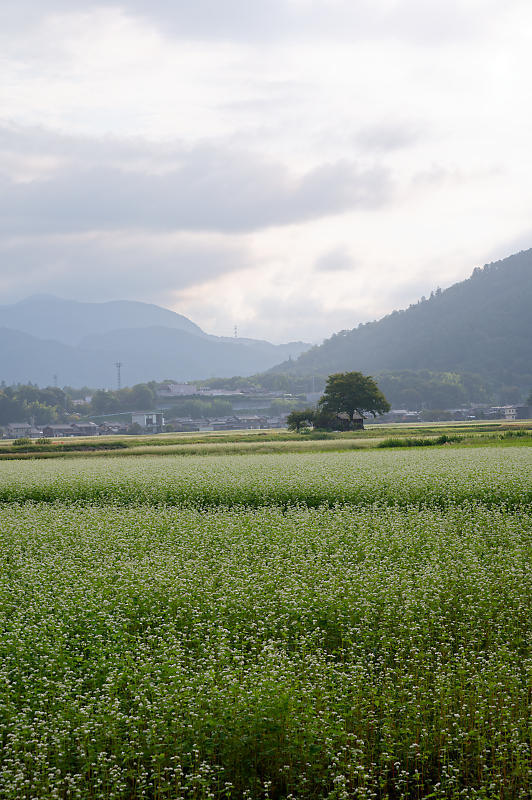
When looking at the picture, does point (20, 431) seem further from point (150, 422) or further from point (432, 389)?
point (432, 389)

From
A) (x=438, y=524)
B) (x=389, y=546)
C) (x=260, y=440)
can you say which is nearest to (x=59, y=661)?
(x=389, y=546)

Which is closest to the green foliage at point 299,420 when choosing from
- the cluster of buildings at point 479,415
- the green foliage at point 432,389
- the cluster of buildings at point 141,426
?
the cluster of buildings at point 479,415

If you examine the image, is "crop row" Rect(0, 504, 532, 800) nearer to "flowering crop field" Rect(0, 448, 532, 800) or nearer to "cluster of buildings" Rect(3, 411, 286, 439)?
"flowering crop field" Rect(0, 448, 532, 800)

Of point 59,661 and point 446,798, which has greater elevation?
point 59,661

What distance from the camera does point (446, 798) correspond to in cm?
613

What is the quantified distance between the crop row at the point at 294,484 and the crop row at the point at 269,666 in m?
5.54

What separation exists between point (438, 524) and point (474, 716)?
8790 millimetres

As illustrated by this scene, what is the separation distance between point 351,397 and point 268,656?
62126mm

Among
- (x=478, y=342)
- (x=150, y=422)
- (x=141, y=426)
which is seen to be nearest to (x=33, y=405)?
(x=150, y=422)

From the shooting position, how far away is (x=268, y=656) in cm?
812

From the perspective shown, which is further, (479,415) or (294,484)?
(479,415)

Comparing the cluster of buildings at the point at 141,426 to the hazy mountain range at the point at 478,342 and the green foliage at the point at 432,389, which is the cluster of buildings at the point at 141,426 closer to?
the green foliage at the point at 432,389

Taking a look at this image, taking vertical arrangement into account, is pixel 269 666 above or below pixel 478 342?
below

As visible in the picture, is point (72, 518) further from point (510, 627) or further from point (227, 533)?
point (510, 627)
